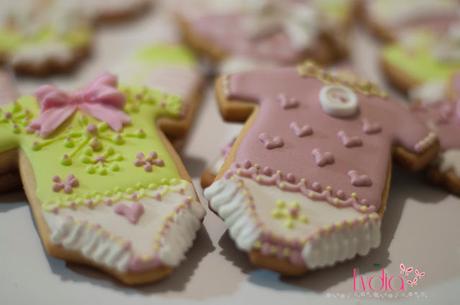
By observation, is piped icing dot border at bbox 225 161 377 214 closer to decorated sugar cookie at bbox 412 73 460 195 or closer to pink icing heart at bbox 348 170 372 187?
pink icing heart at bbox 348 170 372 187

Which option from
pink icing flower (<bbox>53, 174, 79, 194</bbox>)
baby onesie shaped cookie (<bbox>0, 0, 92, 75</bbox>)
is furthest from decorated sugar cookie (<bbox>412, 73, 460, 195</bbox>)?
baby onesie shaped cookie (<bbox>0, 0, 92, 75</bbox>)

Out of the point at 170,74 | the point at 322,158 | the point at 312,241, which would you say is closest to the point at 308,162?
the point at 322,158

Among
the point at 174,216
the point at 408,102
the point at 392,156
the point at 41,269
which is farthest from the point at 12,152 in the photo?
the point at 408,102

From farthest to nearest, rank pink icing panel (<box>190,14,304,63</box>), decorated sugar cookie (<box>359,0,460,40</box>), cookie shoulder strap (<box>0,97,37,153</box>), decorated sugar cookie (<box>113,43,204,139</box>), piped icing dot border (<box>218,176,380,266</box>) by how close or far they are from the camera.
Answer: decorated sugar cookie (<box>359,0,460,40</box>), pink icing panel (<box>190,14,304,63</box>), decorated sugar cookie (<box>113,43,204,139</box>), cookie shoulder strap (<box>0,97,37,153</box>), piped icing dot border (<box>218,176,380,266</box>)

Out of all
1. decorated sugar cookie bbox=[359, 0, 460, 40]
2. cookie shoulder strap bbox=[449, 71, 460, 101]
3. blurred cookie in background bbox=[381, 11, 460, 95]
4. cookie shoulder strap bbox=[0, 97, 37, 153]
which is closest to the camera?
cookie shoulder strap bbox=[0, 97, 37, 153]

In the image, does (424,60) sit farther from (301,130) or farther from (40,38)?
(40,38)

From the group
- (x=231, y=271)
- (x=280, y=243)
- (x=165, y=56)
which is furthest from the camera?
(x=165, y=56)

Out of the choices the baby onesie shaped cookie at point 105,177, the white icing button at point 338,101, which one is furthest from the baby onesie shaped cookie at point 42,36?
the white icing button at point 338,101

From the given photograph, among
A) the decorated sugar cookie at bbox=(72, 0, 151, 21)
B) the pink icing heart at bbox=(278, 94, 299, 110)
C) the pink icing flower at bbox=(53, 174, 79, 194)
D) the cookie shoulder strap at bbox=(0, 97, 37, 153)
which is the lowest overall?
the decorated sugar cookie at bbox=(72, 0, 151, 21)

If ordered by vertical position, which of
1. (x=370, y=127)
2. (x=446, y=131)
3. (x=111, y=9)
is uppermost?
(x=370, y=127)
